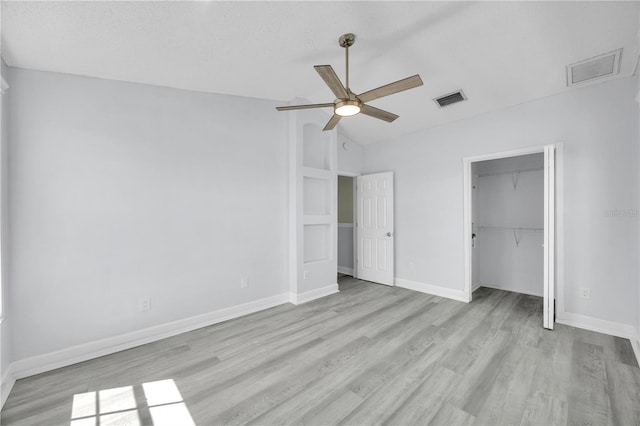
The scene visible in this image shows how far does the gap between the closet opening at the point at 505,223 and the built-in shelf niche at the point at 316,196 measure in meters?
2.11

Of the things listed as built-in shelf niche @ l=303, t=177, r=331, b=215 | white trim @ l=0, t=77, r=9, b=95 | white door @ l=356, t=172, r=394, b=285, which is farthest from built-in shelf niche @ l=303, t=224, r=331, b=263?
white trim @ l=0, t=77, r=9, b=95

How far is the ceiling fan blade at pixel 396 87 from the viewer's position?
6.84ft

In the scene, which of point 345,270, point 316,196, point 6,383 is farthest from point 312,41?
point 345,270

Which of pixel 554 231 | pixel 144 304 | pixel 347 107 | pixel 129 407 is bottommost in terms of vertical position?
pixel 129 407

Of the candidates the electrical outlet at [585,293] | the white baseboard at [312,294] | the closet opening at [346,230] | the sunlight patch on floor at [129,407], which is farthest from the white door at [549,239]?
the sunlight patch on floor at [129,407]

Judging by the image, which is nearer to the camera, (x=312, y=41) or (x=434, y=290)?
(x=312, y=41)

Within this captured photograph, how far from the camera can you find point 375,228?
5074mm

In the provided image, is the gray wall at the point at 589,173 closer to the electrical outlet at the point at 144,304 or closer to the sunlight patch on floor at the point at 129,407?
the sunlight patch on floor at the point at 129,407

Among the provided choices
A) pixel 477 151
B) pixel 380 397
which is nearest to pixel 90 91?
pixel 380 397

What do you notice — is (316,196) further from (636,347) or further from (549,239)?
→ (636,347)

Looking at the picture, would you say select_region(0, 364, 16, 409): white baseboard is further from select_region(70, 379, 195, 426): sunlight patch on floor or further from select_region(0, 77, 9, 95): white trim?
select_region(0, 77, 9, 95): white trim

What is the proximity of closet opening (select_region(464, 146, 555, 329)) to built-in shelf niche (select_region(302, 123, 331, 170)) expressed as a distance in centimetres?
216

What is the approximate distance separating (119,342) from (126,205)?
1.37 m

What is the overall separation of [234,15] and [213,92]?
4.37ft
